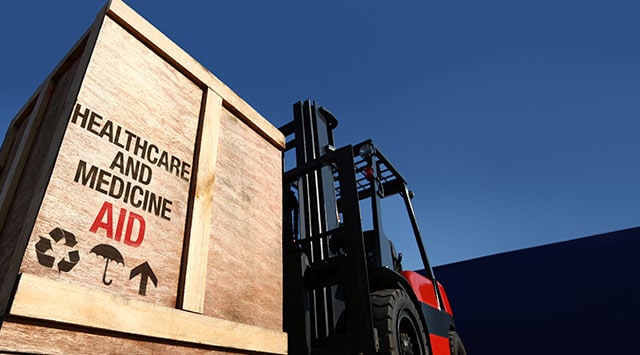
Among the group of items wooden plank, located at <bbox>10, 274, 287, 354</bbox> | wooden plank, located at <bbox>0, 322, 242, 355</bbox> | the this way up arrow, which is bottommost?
wooden plank, located at <bbox>0, 322, 242, 355</bbox>

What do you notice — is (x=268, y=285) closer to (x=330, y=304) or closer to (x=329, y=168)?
(x=330, y=304)

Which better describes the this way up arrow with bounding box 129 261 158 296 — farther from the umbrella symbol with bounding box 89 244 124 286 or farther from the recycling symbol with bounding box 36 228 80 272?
the recycling symbol with bounding box 36 228 80 272

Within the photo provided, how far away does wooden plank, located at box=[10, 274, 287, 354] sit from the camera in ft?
3.35

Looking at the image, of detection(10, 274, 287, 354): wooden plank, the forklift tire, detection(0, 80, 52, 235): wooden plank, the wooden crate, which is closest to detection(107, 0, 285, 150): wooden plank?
the wooden crate

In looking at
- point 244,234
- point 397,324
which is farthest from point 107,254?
point 397,324

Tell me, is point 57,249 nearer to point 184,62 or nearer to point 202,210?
point 202,210

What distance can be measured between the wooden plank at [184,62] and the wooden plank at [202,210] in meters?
0.10

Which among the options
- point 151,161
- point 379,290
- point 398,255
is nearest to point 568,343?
point 398,255

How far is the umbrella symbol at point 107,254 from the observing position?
1.23 metres

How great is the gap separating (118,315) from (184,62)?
1.18 metres

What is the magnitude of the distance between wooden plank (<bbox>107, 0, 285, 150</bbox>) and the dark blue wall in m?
11.8

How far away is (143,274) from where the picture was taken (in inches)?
53.1

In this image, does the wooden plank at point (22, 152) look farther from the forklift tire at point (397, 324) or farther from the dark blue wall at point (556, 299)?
the dark blue wall at point (556, 299)

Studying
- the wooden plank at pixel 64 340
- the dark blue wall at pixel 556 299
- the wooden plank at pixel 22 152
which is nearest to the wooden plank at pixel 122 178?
the wooden plank at pixel 64 340
